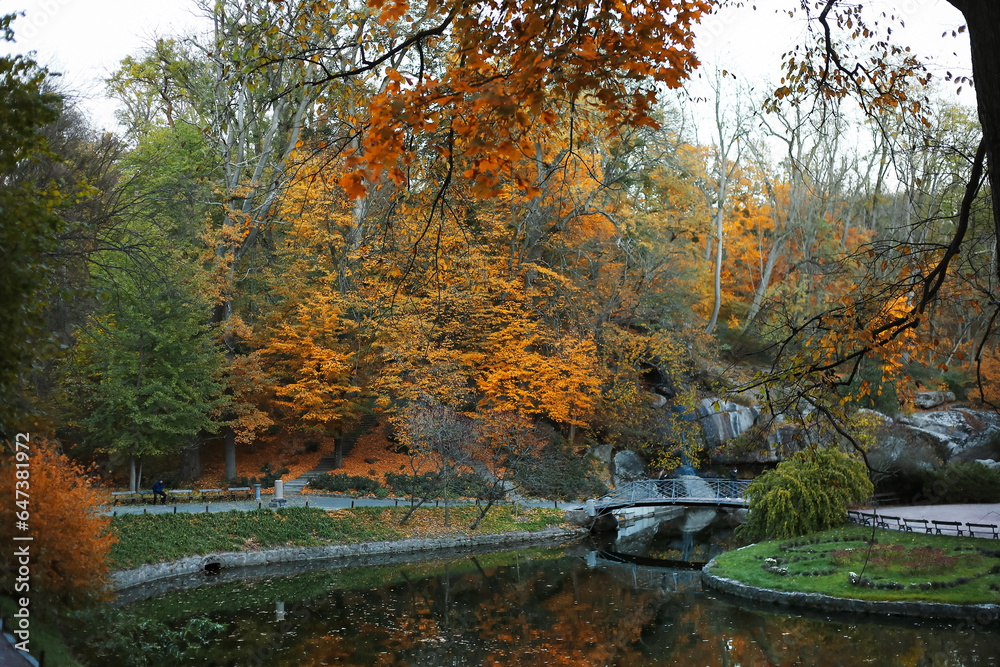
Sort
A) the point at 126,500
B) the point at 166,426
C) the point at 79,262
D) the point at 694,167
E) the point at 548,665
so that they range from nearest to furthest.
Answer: the point at 548,665 < the point at 79,262 < the point at 126,500 < the point at 166,426 < the point at 694,167

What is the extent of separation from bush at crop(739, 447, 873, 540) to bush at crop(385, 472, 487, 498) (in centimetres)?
973

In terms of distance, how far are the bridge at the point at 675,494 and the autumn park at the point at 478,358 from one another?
17 centimetres

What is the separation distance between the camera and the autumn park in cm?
480

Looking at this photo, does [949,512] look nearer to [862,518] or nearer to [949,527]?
[949,527]

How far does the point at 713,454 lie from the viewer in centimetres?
2691

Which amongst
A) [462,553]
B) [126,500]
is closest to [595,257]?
[462,553]

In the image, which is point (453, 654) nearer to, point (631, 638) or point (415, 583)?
point (631, 638)

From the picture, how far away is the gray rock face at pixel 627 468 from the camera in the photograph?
27.4m

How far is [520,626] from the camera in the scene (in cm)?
1320

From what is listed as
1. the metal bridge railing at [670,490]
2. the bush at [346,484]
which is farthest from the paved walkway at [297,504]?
the metal bridge railing at [670,490]

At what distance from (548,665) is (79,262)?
10077 millimetres

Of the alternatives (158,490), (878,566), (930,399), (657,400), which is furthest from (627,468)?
(158,490)

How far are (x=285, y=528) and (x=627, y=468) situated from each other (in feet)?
45.4

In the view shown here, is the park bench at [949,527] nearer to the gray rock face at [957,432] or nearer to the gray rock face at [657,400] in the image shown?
the gray rock face at [957,432]
